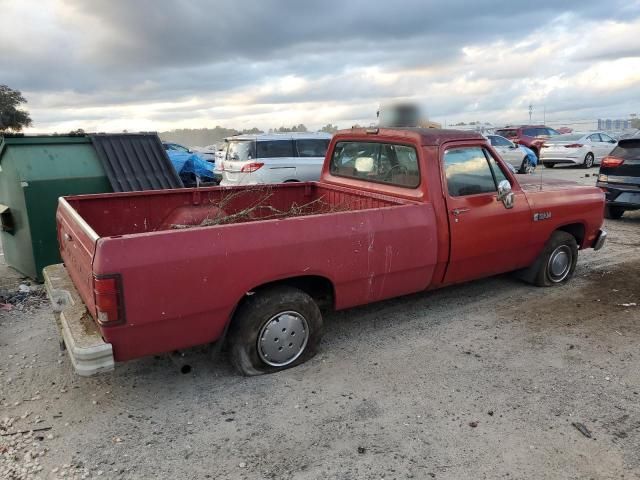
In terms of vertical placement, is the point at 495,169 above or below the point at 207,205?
above

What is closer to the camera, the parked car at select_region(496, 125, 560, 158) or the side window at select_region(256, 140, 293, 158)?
the side window at select_region(256, 140, 293, 158)

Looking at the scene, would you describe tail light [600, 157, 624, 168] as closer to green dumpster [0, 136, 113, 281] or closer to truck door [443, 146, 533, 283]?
truck door [443, 146, 533, 283]

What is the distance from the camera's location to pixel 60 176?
221 inches

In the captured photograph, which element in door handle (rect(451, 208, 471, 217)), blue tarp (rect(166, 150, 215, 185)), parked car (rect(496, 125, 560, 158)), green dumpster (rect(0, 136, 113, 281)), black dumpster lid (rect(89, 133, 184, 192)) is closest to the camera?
door handle (rect(451, 208, 471, 217))

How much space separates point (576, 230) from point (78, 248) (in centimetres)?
504

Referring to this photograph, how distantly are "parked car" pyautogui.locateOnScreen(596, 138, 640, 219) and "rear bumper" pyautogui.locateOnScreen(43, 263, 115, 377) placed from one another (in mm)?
8674

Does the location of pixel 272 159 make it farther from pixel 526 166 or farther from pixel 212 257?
pixel 526 166

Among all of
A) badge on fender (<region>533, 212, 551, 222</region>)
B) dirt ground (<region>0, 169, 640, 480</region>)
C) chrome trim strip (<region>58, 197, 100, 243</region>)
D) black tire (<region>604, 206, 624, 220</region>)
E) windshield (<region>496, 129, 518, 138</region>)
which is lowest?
dirt ground (<region>0, 169, 640, 480</region>)

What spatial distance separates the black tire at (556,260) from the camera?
5.27 meters

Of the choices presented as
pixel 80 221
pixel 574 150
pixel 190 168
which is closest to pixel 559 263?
pixel 80 221

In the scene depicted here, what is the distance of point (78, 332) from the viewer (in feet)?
10.1

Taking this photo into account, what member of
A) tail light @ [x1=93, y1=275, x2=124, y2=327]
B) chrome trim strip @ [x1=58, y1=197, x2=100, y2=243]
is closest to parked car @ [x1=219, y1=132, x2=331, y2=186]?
chrome trim strip @ [x1=58, y1=197, x2=100, y2=243]

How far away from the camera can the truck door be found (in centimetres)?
431

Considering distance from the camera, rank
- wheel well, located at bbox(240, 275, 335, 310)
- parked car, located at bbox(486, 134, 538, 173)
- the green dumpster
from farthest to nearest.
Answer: parked car, located at bbox(486, 134, 538, 173) < the green dumpster < wheel well, located at bbox(240, 275, 335, 310)
